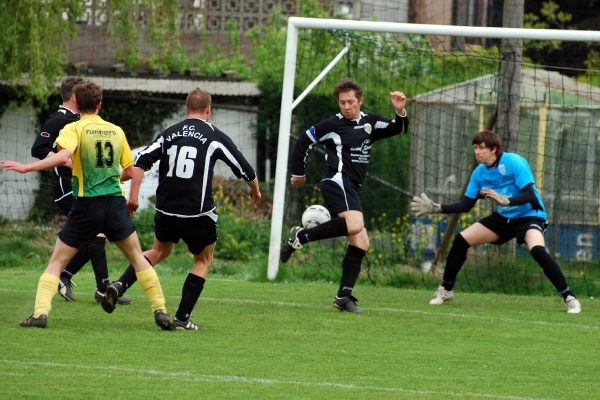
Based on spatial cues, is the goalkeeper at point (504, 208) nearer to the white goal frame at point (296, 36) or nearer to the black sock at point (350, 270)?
the black sock at point (350, 270)

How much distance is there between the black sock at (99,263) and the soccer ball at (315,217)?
1985 millimetres

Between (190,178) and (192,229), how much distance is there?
0.39m

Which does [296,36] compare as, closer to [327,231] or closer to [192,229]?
[327,231]

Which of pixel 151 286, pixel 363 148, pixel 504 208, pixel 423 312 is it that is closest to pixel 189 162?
pixel 151 286

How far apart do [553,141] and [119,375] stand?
1061cm

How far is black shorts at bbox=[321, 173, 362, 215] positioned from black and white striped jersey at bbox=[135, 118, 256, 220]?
177 cm

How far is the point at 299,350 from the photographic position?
735 centimetres

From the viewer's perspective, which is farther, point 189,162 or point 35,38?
point 35,38

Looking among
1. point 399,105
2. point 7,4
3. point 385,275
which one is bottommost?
point 385,275

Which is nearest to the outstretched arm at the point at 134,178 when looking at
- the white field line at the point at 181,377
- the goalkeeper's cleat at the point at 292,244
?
the white field line at the point at 181,377

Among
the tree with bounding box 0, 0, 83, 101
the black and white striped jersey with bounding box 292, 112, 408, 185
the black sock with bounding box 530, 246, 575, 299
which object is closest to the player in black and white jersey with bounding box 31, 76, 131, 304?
the black and white striped jersey with bounding box 292, 112, 408, 185

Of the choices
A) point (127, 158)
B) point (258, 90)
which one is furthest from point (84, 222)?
point (258, 90)

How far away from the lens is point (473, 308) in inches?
407

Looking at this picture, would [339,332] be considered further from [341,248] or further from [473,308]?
[341,248]
